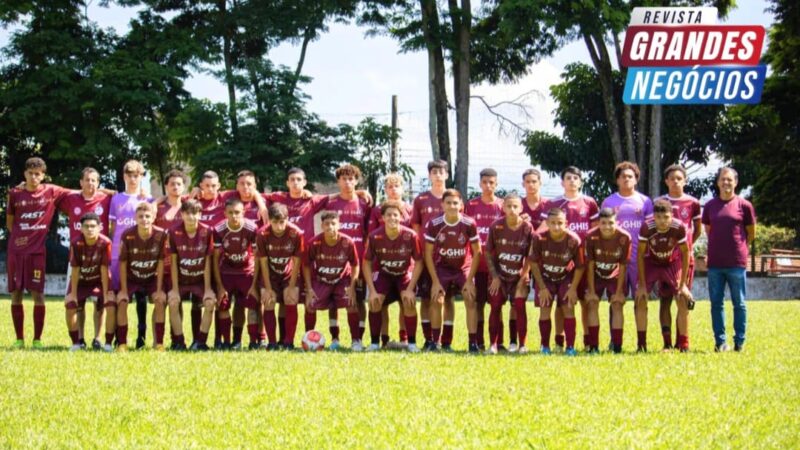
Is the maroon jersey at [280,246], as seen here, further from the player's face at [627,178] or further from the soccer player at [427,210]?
the player's face at [627,178]

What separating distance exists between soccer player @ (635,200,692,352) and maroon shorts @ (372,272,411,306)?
2505mm

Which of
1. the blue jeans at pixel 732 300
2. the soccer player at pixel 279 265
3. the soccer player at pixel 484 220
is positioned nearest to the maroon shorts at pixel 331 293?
the soccer player at pixel 279 265

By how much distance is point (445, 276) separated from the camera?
10.1m

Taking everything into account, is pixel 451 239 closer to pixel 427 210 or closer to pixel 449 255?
pixel 449 255

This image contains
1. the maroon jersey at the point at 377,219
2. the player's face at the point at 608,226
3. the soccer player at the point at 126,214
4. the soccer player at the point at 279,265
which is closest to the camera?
the player's face at the point at 608,226

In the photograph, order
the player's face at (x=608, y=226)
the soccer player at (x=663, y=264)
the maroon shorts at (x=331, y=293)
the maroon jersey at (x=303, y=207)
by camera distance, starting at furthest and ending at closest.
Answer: the maroon jersey at (x=303, y=207) < the maroon shorts at (x=331, y=293) < the soccer player at (x=663, y=264) < the player's face at (x=608, y=226)

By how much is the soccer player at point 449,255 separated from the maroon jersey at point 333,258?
2.81 ft

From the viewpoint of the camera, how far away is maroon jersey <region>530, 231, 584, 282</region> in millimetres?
9609

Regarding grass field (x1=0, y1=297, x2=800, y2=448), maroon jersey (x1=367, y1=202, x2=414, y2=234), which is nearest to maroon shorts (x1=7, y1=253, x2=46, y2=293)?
grass field (x1=0, y1=297, x2=800, y2=448)

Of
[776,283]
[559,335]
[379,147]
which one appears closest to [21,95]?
[379,147]

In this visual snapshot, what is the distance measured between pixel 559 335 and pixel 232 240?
12.3 ft

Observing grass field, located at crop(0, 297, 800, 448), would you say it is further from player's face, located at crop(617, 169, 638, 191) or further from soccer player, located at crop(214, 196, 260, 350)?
player's face, located at crop(617, 169, 638, 191)

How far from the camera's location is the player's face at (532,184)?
1023cm

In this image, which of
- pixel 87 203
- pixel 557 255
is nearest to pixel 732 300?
pixel 557 255
